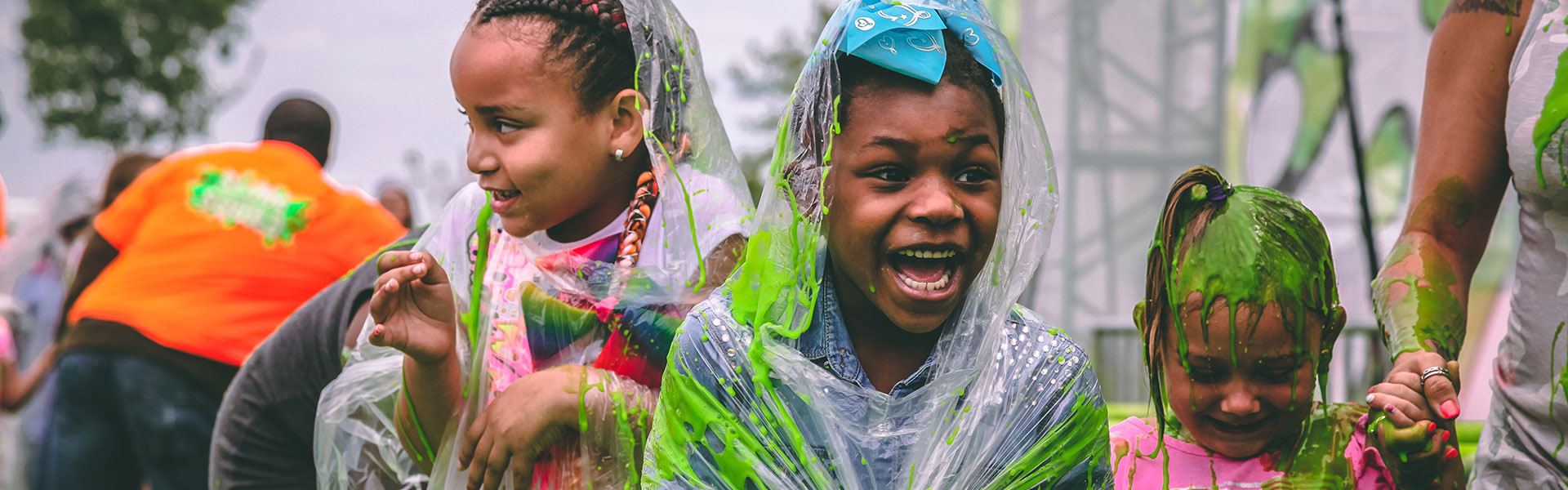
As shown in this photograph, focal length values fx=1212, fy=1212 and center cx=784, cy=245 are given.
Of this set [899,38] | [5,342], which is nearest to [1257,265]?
[899,38]

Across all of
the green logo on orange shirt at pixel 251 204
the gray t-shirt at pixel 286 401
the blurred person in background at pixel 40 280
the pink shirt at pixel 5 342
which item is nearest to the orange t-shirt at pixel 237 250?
the green logo on orange shirt at pixel 251 204

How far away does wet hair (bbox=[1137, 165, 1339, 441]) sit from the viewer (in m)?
1.79

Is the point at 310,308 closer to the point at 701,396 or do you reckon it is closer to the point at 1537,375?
the point at 701,396

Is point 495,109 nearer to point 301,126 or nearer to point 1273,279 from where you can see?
point 1273,279

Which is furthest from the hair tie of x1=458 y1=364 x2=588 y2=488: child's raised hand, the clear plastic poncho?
x1=458 y1=364 x2=588 y2=488: child's raised hand

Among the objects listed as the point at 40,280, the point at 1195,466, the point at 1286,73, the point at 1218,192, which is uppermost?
the point at 1286,73

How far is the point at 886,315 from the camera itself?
1521mm

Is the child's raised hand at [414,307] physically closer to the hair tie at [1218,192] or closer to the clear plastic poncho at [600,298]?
the clear plastic poncho at [600,298]

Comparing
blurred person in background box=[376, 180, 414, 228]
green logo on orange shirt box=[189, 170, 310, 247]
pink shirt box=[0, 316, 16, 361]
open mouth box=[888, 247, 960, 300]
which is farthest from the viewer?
blurred person in background box=[376, 180, 414, 228]

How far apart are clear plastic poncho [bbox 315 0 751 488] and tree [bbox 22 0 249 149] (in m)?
13.9

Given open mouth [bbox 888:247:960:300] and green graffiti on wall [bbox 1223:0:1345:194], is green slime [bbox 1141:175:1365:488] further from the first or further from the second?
green graffiti on wall [bbox 1223:0:1345:194]

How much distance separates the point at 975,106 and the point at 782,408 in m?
0.44

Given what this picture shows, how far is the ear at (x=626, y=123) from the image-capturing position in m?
1.87

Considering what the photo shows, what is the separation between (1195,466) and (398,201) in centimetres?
588
